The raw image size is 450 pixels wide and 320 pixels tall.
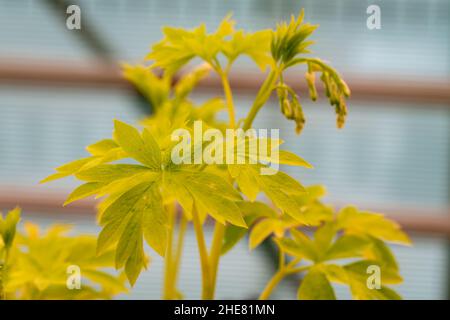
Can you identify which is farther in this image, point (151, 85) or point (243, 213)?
point (151, 85)

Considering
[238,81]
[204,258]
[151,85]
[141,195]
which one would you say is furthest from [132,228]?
[238,81]

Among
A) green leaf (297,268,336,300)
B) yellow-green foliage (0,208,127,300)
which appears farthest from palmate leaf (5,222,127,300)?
green leaf (297,268,336,300)

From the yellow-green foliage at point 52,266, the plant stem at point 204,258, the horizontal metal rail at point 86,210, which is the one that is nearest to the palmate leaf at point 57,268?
the yellow-green foliage at point 52,266

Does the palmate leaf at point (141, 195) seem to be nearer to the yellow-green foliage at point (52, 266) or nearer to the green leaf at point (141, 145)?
the green leaf at point (141, 145)

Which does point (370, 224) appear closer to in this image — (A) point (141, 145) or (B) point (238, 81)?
(A) point (141, 145)

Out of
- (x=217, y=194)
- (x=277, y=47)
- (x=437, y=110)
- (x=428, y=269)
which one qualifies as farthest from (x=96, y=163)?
(x=428, y=269)
